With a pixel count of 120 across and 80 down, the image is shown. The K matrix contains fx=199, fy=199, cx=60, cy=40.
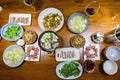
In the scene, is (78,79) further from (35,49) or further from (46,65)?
(35,49)

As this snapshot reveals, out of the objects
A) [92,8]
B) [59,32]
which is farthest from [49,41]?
[92,8]

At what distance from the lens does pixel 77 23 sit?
7.90 ft

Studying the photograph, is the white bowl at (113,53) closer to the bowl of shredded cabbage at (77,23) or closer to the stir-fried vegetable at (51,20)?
the bowl of shredded cabbage at (77,23)

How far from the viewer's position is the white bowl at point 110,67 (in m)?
2.26

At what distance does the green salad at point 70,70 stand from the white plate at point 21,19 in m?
0.70

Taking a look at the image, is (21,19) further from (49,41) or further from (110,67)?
(110,67)

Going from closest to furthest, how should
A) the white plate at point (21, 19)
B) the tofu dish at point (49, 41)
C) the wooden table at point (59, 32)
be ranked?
the tofu dish at point (49, 41), the wooden table at point (59, 32), the white plate at point (21, 19)

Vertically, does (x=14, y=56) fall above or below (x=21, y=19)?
below

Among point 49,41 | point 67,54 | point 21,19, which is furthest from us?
point 21,19

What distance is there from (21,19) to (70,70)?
0.86 m

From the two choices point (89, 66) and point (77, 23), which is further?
point (77, 23)

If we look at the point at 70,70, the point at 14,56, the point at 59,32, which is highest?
the point at 59,32

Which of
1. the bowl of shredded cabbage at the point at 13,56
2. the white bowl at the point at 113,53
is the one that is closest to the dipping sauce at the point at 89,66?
the white bowl at the point at 113,53

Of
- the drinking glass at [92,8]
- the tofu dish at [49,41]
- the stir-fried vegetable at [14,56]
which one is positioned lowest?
the stir-fried vegetable at [14,56]
